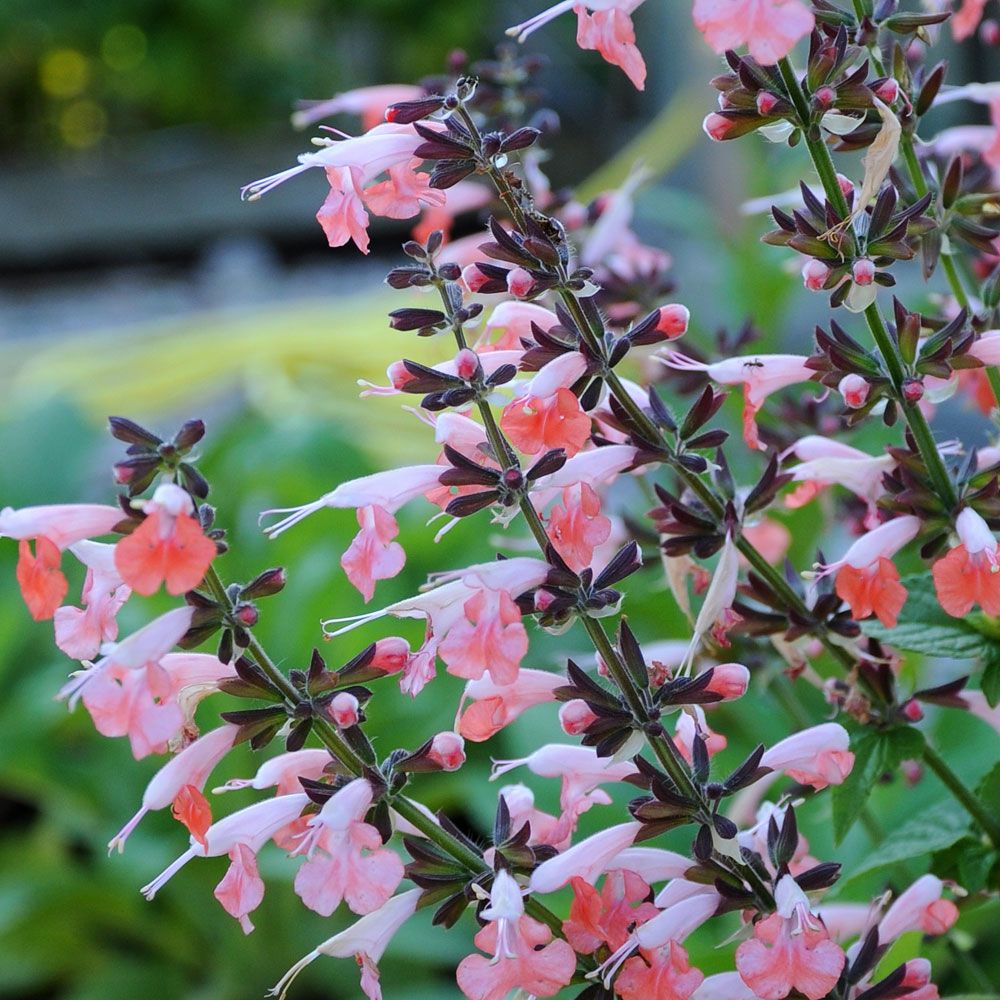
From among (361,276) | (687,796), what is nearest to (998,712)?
(687,796)

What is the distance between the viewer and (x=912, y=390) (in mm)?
442

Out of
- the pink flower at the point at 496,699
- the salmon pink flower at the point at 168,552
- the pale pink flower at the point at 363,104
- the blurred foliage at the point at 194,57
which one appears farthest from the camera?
the blurred foliage at the point at 194,57

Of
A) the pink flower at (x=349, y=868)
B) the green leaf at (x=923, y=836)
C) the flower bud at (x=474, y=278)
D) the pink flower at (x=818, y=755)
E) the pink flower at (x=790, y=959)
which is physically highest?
the flower bud at (x=474, y=278)

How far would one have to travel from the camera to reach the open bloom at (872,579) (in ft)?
1.47

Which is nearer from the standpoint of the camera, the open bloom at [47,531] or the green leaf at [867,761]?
the open bloom at [47,531]

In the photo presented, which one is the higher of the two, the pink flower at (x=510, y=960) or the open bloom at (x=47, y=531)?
the open bloom at (x=47, y=531)

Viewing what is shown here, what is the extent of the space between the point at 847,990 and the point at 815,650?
158mm


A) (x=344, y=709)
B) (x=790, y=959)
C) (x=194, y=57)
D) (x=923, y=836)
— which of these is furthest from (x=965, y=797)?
(x=194, y=57)

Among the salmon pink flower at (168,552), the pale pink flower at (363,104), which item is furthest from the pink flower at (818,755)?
the pale pink flower at (363,104)

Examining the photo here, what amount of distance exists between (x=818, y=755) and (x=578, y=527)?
122 mm

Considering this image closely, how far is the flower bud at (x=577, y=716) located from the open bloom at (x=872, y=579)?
3.7 inches

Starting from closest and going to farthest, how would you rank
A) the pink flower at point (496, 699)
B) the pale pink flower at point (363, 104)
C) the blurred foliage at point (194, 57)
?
the pink flower at point (496, 699)
the pale pink flower at point (363, 104)
the blurred foliage at point (194, 57)

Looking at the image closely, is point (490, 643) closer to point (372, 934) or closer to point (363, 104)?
point (372, 934)

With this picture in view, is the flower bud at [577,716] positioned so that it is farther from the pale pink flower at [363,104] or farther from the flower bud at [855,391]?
the pale pink flower at [363,104]
